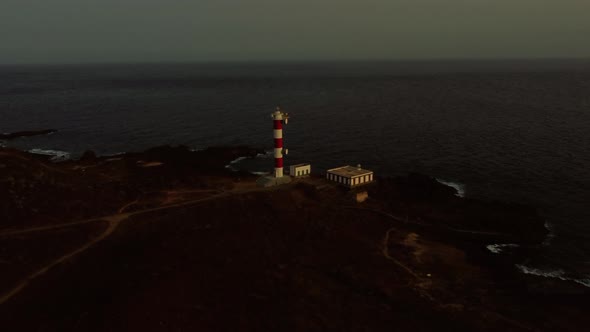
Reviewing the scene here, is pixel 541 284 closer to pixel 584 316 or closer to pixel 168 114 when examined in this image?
pixel 584 316

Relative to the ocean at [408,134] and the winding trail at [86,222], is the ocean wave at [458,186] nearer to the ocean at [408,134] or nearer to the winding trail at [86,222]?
the ocean at [408,134]

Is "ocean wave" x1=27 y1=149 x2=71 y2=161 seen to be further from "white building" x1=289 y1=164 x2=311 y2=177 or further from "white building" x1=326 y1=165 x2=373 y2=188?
"white building" x1=326 y1=165 x2=373 y2=188

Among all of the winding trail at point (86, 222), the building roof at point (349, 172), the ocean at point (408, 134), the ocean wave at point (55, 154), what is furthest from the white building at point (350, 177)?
the ocean wave at point (55, 154)

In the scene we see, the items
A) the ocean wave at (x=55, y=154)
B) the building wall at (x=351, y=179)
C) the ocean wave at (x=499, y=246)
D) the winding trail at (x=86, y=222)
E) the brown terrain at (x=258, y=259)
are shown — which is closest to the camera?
the brown terrain at (x=258, y=259)

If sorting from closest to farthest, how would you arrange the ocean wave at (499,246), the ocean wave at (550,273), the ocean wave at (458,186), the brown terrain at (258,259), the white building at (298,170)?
the brown terrain at (258,259)
the ocean wave at (550,273)
the ocean wave at (499,246)
the white building at (298,170)
the ocean wave at (458,186)

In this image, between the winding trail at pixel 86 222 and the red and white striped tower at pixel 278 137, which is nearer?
the winding trail at pixel 86 222

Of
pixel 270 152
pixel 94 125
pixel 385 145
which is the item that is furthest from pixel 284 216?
pixel 94 125
